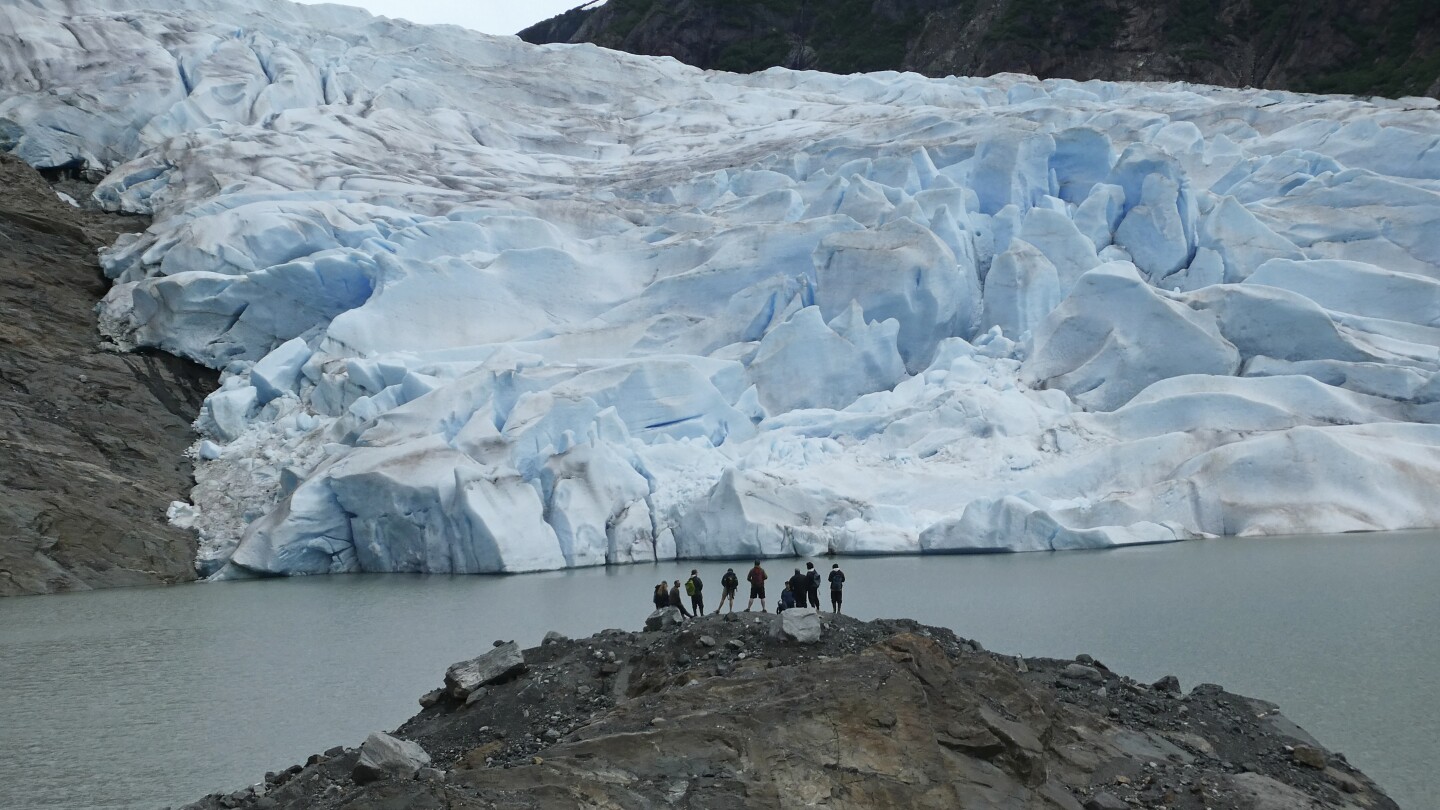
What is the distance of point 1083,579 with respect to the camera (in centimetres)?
1158

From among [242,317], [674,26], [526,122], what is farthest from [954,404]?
[674,26]

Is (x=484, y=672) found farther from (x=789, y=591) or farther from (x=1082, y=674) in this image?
(x=1082, y=674)

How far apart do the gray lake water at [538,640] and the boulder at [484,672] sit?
1367 millimetres

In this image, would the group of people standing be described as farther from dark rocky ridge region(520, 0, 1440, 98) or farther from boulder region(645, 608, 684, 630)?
dark rocky ridge region(520, 0, 1440, 98)

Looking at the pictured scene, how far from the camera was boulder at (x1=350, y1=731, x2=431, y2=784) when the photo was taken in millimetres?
4555

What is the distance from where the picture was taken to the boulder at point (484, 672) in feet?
20.0

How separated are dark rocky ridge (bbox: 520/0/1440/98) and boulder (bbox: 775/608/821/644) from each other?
32758 millimetres

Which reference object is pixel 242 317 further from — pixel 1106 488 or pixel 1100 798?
pixel 1100 798

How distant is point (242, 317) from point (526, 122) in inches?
388

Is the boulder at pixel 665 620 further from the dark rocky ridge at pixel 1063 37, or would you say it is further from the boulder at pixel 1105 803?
the dark rocky ridge at pixel 1063 37

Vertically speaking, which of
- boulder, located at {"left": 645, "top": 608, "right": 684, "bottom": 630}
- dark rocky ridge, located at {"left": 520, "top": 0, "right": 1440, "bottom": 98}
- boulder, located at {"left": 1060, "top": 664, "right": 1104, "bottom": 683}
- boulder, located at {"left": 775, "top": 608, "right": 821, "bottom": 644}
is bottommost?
boulder, located at {"left": 1060, "top": 664, "right": 1104, "bottom": 683}

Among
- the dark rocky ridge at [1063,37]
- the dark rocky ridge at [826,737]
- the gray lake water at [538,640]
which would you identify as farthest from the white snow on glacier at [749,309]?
the dark rocky ridge at [1063,37]

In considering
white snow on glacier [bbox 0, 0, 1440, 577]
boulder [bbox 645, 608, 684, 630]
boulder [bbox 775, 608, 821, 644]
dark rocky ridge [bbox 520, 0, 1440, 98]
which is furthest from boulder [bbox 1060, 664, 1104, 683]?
dark rocky ridge [bbox 520, 0, 1440, 98]

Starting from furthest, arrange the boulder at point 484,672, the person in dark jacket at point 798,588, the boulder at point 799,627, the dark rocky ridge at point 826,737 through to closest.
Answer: the person in dark jacket at point 798,588 → the boulder at point 484,672 → the boulder at point 799,627 → the dark rocky ridge at point 826,737
